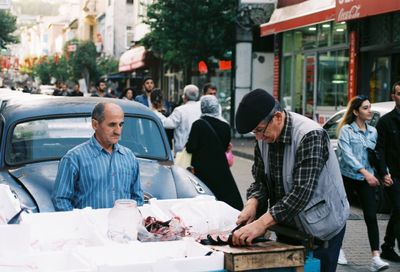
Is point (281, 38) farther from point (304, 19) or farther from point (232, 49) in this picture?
point (304, 19)

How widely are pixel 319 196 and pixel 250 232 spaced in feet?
1.88

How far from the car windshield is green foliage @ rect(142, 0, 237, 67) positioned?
1879 cm

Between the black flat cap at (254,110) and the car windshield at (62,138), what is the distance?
3.79 meters

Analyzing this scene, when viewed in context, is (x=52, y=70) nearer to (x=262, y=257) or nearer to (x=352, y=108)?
(x=352, y=108)

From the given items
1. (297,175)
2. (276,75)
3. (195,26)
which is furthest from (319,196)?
(195,26)

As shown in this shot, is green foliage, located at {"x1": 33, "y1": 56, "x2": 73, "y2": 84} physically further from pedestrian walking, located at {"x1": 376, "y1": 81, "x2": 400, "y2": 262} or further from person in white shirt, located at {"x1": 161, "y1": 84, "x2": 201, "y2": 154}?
pedestrian walking, located at {"x1": 376, "y1": 81, "x2": 400, "y2": 262}

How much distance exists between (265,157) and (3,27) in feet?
115

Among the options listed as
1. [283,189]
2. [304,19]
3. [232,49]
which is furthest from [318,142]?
[232,49]

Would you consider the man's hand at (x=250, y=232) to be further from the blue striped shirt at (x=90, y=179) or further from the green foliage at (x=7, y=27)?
the green foliage at (x=7, y=27)

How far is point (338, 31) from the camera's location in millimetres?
21188

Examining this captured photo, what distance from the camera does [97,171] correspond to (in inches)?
215

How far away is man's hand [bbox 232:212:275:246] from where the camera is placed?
3844 millimetres

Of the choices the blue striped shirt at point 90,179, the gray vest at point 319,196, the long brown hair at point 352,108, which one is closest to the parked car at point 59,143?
the blue striped shirt at point 90,179

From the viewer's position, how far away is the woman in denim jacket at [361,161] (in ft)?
25.4
